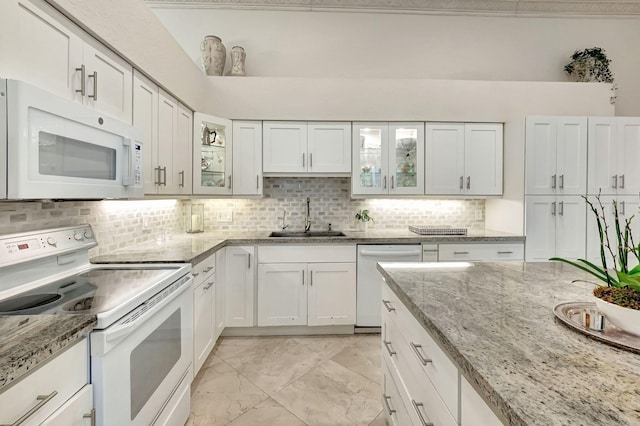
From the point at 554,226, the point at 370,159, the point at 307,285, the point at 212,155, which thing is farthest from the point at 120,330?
the point at 554,226

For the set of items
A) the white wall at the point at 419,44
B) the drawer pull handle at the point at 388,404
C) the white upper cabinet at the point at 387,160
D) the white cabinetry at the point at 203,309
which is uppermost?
the white wall at the point at 419,44

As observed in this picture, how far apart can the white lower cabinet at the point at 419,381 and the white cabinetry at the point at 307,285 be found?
1181mm

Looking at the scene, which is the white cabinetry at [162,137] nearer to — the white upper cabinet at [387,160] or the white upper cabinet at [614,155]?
the white upper cabinet at [387,160]

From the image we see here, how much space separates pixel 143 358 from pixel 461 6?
450 centimetres

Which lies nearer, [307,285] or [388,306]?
[388,306]

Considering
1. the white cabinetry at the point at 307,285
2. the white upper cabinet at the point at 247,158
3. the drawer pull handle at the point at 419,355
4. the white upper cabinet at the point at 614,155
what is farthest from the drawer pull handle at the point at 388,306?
the white upper cabinet at the point at 614,155

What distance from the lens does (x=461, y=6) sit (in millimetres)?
3467

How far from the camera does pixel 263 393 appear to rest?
2033 millimetres

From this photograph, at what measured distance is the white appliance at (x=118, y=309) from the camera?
1060mm

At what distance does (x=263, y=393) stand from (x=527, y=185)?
9.81ft

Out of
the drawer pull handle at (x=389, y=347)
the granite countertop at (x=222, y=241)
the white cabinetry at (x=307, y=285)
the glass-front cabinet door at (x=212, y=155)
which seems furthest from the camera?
the white cabinetry at (x=307, y=285)

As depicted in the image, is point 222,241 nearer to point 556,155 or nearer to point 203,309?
point 203,309

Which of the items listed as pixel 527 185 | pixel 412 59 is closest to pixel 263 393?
pixel 527 185

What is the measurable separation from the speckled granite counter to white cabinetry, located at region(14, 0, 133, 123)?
2.87 feet
